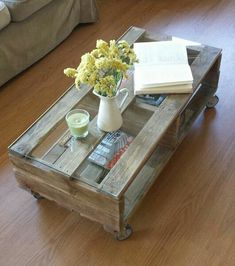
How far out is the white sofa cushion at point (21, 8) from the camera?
205 centimetres

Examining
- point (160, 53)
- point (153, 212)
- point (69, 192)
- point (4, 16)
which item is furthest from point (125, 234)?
point (4, 16)

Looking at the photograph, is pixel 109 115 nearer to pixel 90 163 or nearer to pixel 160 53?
pixel 90 163

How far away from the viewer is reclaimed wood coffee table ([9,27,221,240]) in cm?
131

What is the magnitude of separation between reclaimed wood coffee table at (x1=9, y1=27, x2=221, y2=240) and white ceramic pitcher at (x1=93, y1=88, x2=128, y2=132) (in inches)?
1.3

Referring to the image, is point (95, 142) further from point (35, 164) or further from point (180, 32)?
point (180, 32)

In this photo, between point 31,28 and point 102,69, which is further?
point 31,28

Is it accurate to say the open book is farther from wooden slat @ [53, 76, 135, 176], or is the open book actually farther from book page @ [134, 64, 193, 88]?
wooden slat @ [53, 76, 135, 176]

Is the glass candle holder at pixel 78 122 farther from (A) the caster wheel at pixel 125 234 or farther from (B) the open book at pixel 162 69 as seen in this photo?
(A) the caster wheel at pixel 125 234

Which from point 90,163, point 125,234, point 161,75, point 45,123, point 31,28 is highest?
point 31,28

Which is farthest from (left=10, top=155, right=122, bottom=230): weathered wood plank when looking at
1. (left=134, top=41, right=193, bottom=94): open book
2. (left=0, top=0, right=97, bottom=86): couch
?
(left=0, top=0, right=97, bottom=86): couch

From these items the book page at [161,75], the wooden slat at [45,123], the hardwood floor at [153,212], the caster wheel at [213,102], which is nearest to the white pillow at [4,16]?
the hardwood floor at [153,212]

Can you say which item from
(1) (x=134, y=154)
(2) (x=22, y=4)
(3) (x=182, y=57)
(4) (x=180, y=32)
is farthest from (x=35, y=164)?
(4) (x=180, y=32)

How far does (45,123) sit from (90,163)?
234 mm

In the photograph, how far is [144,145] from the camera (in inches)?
53.9
